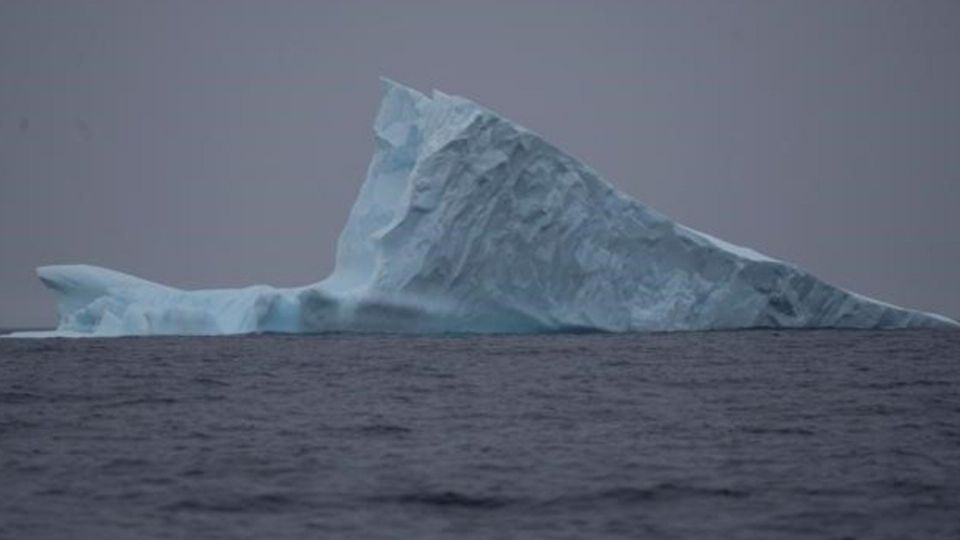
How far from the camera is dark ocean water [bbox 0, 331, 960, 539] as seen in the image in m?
8.41

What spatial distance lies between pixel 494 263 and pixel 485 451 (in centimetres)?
1329

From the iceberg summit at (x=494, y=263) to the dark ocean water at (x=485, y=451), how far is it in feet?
9.25

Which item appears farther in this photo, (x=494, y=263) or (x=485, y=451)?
(x=494, y=263)

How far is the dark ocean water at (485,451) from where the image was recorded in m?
8.41

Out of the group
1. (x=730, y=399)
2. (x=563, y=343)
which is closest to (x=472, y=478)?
(x=730, y=399)

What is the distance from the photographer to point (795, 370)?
67.1 ft

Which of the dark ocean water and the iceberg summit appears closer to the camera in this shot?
the dark ocean water

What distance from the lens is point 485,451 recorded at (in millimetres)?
11344

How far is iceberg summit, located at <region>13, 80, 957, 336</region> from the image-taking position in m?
24.2

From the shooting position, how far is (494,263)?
2456 cm

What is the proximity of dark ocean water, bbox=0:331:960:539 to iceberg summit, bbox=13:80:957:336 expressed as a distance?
9.25ft

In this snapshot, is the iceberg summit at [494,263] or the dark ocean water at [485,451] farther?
the iceberg summit at [494,263]

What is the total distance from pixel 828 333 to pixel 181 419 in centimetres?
2184

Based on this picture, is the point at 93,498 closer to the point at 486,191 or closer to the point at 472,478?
the point at 472,478
